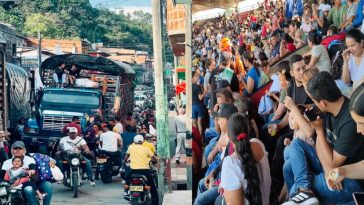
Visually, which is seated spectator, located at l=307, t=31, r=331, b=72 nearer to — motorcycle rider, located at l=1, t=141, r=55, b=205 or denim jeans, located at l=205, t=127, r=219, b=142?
denim jeans, located at l=205, t=127, r=219, b=142

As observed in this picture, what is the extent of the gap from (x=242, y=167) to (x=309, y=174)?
1.14 ft

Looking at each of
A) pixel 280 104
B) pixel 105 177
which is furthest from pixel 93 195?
pixel 280 104

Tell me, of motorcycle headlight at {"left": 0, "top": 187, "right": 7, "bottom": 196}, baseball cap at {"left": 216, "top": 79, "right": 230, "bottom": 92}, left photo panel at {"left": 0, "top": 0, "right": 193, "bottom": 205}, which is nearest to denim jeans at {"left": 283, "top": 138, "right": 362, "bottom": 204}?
baseball cap at {"left": 216, "top": 79, "right": 230, "bottom": 92}

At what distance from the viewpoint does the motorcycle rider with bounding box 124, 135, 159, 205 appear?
401cm

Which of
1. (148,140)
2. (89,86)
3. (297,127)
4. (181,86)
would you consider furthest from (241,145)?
(89,86)

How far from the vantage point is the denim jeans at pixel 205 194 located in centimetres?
321

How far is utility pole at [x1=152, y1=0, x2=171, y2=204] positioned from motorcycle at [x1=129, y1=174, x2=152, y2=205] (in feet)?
0.92

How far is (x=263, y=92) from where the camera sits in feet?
9.93

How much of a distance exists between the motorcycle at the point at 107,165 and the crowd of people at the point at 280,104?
0.90 meters

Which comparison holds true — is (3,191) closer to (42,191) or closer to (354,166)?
(42,191)

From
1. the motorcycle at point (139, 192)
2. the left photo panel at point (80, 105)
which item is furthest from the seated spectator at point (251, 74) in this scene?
the motorcycle at point (139, 192)

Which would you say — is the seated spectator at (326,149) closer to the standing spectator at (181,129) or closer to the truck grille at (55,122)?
the standing spectator at (181,129)

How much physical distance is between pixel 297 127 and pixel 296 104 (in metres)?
0.10

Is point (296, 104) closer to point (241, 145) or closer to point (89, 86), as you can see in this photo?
point (241, 145)
